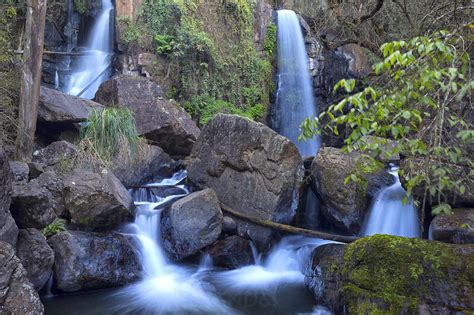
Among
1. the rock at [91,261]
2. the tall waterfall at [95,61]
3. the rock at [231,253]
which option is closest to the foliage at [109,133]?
the rock at [91,261]

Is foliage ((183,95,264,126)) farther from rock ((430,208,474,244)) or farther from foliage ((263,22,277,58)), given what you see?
rock ((430,208,474,244))

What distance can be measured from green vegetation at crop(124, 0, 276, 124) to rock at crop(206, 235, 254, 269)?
5.75 meters

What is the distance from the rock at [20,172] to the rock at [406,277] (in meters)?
4.80

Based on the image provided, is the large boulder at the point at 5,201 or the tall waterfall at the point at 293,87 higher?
the tall waterfall at the point at 293,87

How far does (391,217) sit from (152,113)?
5978 mm

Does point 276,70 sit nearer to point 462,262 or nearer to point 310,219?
point 310,219

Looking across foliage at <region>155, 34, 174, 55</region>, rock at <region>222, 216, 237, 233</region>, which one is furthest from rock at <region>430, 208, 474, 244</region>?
foliage at <region>155, 34, 174, 55</region>

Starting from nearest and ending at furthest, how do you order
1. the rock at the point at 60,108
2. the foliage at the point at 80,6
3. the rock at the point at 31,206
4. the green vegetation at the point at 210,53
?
the rock at the point at 31,206
the rock at the point at 60,108
the green vegetation at the point at 210,53
the foliage at the point at 80,6

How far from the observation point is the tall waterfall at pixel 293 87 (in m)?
14.0

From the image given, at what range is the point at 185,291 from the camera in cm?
639

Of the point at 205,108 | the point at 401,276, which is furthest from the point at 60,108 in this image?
the point at 401,276

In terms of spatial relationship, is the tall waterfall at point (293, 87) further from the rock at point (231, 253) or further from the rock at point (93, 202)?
the rock at point (93, 202)

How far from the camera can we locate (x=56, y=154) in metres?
8.10

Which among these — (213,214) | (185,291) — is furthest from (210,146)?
(185,291)
